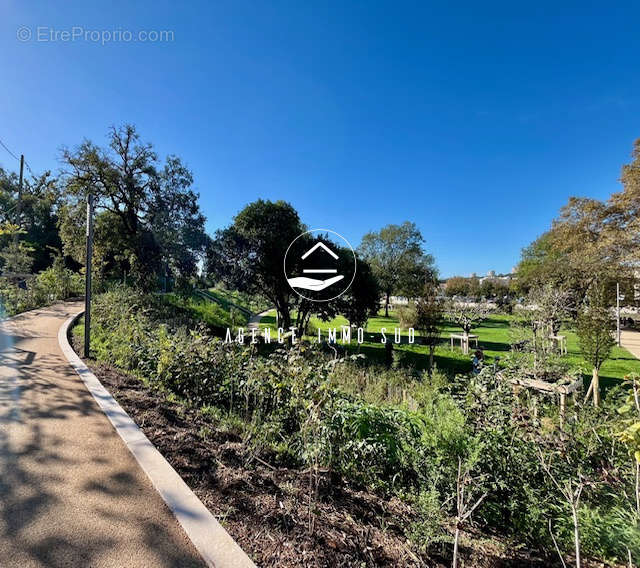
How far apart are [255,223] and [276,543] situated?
439 inches

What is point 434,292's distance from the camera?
34.5ft

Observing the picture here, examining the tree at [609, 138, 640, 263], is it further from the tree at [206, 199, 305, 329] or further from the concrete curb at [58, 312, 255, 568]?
the concrete curb at [58, 312, 255, 568]

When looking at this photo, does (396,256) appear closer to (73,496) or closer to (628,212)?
(628,212)

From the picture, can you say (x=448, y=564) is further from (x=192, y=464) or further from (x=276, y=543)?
(x=192, y=464)

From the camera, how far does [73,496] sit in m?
1.76

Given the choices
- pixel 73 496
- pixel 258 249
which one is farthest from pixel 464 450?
pixel 258 249

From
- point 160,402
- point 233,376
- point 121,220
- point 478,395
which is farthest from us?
point 121,220

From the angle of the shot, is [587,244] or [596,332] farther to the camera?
[587,244]

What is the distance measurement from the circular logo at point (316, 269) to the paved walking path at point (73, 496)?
8.48 meters

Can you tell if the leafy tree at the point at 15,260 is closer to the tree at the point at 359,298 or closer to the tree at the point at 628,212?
the tree at the point at 359,298

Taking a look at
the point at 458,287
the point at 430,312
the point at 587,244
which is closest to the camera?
the point at 430,312

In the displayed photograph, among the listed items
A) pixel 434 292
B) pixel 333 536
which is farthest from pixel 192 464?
pixel 434 292

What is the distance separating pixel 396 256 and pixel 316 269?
18.2 m

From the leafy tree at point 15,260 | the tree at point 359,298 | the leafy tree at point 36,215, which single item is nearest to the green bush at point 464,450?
the tree at point 359,298
